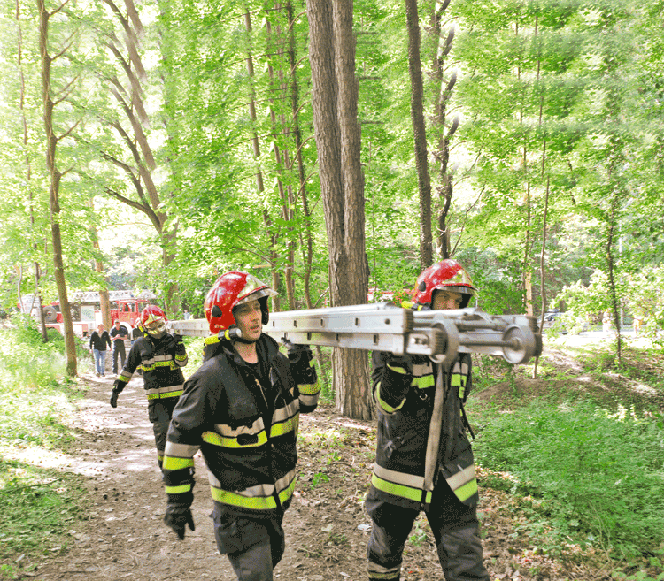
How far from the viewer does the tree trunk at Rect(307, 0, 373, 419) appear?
7840mm

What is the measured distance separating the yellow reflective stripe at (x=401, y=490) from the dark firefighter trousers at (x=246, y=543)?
74 centimetres

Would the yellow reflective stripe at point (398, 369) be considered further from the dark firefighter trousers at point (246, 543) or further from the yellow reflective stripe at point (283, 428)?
the dark firefighter trousers at point (246, 543)

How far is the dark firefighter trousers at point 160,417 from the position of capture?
6035 mm

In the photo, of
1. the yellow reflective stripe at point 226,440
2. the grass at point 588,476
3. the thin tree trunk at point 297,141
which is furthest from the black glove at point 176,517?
the thin tree trunk at point 297,141

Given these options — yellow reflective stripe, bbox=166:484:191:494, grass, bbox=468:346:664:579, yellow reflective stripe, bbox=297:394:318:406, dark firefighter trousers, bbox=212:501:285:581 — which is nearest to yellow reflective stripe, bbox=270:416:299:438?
yellow reflective stripe, bbox=297:394:318:406

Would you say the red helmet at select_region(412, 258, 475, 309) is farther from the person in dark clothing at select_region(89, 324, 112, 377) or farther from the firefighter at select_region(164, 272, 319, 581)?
the person in dark clothing at select_region(89, 324, 112, 377)

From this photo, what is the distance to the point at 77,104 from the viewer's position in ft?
51.8

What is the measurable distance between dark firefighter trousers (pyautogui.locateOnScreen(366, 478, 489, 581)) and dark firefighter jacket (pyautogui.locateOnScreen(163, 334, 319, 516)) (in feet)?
2.30

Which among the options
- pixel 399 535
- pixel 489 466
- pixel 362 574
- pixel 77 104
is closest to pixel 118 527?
A: pixel 362 574

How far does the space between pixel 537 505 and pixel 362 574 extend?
2.11 meters

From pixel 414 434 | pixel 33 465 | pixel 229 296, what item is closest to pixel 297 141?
pixel 33 465

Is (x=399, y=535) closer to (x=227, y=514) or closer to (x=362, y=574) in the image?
(x=227, y=514)

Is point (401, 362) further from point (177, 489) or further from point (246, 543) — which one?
point (177, 489)

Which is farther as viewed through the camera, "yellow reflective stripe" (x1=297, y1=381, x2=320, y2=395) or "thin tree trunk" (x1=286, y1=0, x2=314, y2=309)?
"thin tree trunk" (x1=286, y1=0, x2=314, y2=309)
